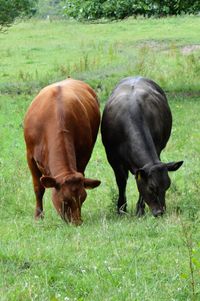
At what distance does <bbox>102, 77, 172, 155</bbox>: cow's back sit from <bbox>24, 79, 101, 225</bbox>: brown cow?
0.96ft

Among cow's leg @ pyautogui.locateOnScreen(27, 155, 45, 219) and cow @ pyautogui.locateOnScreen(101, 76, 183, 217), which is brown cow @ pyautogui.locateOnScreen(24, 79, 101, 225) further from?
cow @ pyautogui.locateOnScreen(101, 76, 183, 217)

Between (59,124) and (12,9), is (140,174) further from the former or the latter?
(12,9)

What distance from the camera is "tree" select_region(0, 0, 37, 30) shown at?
2325cm

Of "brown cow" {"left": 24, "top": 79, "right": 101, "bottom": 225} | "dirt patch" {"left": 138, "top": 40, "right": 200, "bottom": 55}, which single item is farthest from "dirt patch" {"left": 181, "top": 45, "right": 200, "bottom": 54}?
"brown cow" {"left": 24, "top": 79, "right": 101, "bottom": 225}

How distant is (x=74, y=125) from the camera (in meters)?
9.53

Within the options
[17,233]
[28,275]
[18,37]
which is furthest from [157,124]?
[18,37]

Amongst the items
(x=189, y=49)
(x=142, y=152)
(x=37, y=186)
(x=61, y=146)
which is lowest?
(x=189, y=49)

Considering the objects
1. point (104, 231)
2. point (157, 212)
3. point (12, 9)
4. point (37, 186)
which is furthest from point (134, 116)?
point (12, 9)

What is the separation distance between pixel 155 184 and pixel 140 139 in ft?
2.36

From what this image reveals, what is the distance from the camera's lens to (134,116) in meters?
9.75

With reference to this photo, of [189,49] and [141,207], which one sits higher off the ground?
[141,207]

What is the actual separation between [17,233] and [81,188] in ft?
3.86

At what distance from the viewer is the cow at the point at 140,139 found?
9102mm

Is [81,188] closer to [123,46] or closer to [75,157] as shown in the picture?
[75,157]
